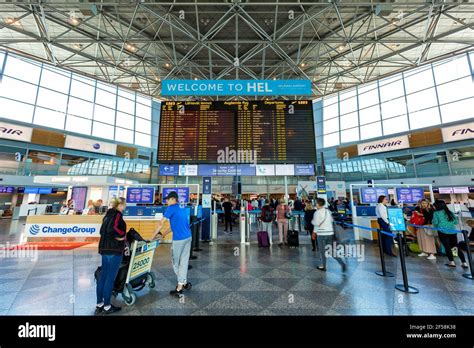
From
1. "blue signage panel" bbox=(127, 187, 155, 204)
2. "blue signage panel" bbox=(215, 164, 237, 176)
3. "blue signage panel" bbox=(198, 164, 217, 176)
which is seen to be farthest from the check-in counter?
"blue signage panel" bbox=(127, 187, 155, 204)

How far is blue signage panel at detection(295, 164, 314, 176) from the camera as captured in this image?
7719 mm

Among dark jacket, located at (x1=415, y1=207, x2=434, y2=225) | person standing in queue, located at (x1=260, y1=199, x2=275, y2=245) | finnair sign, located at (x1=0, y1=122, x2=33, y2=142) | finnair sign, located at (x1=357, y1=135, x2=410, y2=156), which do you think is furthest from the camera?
finnair sign, located at (x1=357, y1=135, x2=410, y2=156)

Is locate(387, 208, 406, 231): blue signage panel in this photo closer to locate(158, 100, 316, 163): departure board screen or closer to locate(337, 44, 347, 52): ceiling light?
locate(158, 100, 316, 163): departure board screen

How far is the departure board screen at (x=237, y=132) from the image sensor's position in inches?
301

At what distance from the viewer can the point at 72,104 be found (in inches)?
696

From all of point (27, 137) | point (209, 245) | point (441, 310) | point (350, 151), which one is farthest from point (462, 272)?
point (27, 137)

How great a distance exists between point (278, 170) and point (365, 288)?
4.90 meters

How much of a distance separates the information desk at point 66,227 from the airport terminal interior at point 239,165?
0.05 meters

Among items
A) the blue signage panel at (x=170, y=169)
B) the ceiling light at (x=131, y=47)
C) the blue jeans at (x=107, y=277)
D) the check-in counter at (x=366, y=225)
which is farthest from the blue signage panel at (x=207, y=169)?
the ceiling light at (x=131, y=47)

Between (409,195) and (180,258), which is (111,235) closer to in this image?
(180,258)

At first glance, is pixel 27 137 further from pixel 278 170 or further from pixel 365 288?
pixel 365 288

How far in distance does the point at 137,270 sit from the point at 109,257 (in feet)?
2.18

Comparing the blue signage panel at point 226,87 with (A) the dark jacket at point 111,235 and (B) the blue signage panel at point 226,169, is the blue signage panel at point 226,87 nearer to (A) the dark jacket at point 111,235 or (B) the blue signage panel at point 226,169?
(B) the blue signage panel at point 226,169

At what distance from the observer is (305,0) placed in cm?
1026
